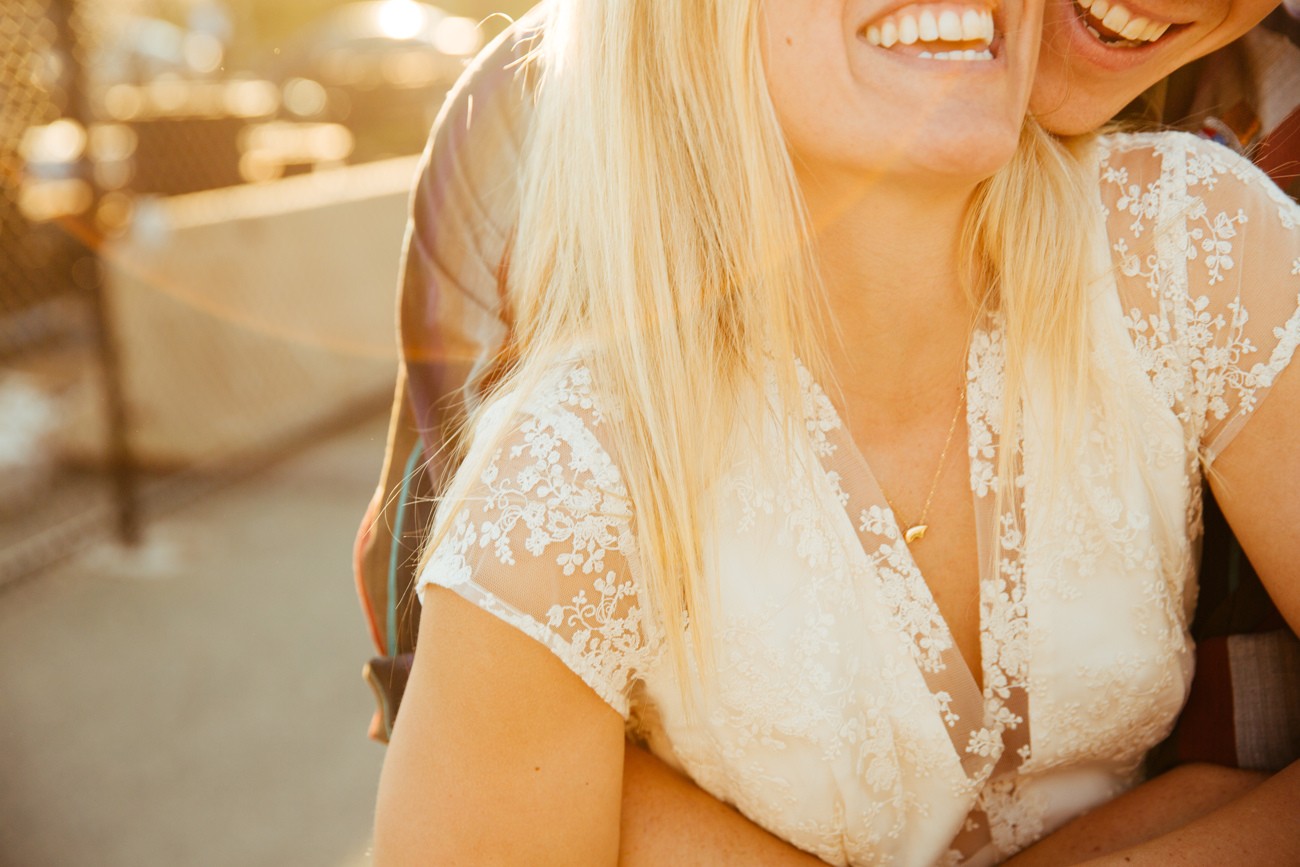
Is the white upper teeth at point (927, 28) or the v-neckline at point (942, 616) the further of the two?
the v-neckline at point (942, 616)

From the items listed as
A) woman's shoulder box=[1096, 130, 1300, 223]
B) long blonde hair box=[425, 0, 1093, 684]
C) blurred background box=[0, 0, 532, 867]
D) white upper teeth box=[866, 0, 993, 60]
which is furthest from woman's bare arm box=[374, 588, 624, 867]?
blurred background box=[0, 0, 532, 867]

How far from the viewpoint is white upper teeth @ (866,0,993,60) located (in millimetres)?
1299

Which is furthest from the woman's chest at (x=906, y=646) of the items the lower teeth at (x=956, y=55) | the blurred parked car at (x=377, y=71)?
the blurred parked car at (x=377, y=71)

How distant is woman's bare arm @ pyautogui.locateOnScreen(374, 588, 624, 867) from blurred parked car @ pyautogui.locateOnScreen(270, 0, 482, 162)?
660 centimetres

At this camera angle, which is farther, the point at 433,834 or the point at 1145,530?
the point at 1145,530

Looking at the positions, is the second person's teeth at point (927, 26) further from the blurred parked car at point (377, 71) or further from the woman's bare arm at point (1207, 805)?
the blurred parked car at point (377, 71)

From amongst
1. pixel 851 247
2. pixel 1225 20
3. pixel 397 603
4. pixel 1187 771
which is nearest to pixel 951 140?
pixel 851 247

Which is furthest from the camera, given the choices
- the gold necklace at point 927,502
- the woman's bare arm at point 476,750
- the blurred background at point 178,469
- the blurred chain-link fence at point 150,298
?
the blurred chain-link fence at point 150,298

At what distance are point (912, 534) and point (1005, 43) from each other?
70cm

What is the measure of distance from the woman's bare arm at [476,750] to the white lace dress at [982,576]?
0.34ft

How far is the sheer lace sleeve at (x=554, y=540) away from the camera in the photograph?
1251 millimetres

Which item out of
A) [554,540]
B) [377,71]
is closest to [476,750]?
[554,540]

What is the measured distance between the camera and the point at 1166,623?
1486 millimetres

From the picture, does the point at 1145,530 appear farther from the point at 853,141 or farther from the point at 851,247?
the point at 853,141
